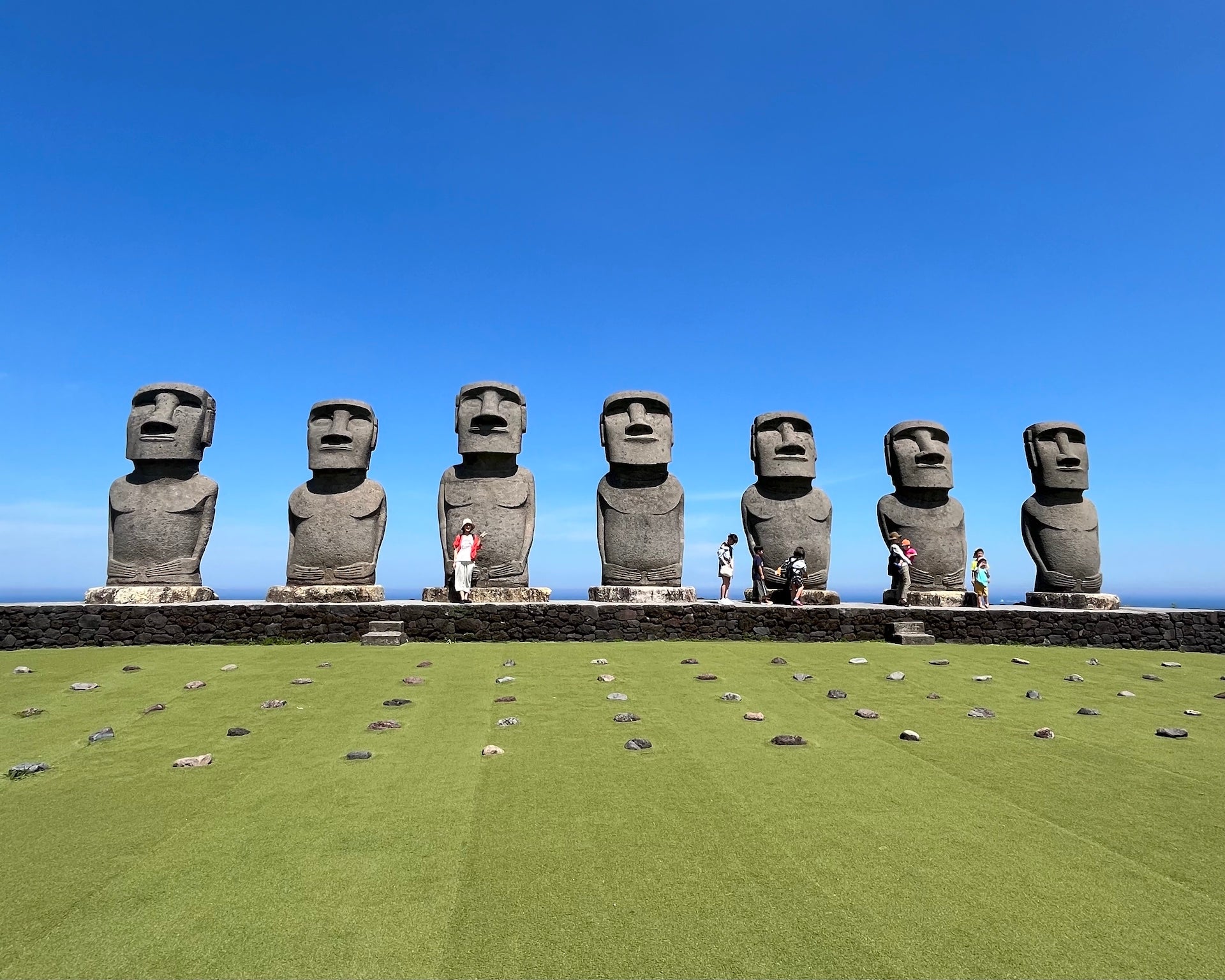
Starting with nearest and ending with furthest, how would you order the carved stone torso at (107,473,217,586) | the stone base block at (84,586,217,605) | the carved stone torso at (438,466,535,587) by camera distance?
the stone base block at (84,586,217,605) < the carved stone torso at (107,473,217,586) < the carved stone torso at (438,466,535,587)

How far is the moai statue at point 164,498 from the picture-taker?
1529 centimetres

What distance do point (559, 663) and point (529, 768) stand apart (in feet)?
15.7

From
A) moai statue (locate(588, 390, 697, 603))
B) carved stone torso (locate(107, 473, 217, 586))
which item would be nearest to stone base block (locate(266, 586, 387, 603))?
carved stone torso (locate(107, 473, 217, 586))

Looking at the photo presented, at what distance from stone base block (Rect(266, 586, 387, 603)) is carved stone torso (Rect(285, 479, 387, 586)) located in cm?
35

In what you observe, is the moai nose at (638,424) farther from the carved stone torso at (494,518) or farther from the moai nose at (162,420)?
the moai nose at (162,420)

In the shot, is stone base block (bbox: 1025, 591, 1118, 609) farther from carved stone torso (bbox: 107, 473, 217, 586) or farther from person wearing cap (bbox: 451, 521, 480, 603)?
carved stone torso (bbox: 107, 473, 217, 586)

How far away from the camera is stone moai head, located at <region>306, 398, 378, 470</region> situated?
16.0m

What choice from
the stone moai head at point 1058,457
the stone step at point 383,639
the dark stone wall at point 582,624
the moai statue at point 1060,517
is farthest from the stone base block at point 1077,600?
the stone step at point 383,639

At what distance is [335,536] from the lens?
1570 cm

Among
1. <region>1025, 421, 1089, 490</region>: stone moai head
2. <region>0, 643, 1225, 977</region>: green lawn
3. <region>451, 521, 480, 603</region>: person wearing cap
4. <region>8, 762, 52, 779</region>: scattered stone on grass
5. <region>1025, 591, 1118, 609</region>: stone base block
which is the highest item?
<region>1025, 421, 1089, 490</region>: stone moai head

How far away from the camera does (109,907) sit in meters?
3.79

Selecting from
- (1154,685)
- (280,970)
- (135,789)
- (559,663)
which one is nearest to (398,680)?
(559,663)

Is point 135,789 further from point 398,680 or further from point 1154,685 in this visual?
point 1154,685

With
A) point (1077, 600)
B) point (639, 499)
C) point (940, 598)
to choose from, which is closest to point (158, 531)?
point (639, 499)
